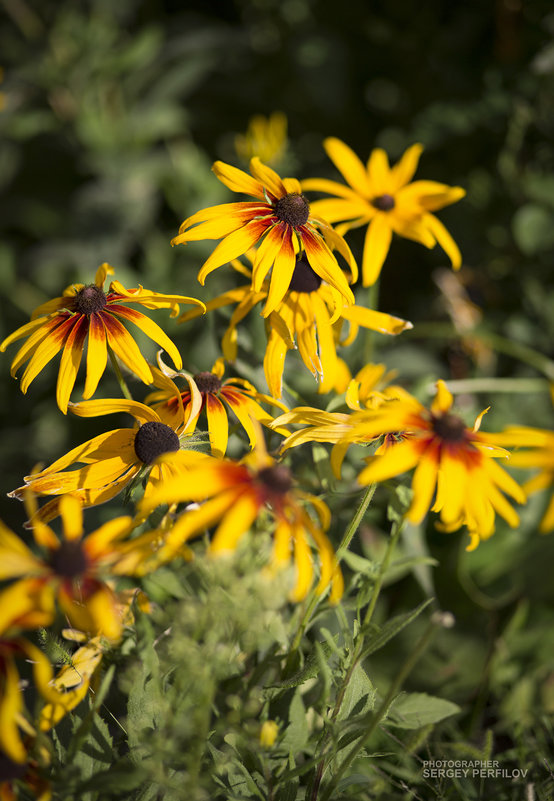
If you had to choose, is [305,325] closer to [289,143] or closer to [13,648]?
[13,648]

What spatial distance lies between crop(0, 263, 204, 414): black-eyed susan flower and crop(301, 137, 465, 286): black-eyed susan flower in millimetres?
295

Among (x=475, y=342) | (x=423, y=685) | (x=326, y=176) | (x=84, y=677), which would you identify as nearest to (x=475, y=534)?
(x=84, y=677)

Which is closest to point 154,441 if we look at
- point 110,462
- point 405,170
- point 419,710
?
point 110,462

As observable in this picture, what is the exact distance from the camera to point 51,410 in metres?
1.53

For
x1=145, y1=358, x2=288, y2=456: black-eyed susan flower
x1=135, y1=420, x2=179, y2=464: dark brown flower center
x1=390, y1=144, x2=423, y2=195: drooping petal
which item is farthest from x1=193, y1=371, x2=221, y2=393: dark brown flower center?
x1=390, y1=144, x2=423, y2=195: drooping petal

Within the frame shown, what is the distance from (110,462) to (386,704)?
357mm

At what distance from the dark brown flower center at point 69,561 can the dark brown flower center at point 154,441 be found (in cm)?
15

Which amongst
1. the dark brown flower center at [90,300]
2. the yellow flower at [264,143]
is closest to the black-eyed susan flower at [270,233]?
the dark brown flower center at [90,300]

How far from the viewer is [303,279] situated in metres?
0.75

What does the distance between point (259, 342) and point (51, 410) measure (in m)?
0.77

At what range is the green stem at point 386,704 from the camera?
1.60ft

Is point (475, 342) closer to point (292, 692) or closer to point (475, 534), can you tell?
point (475, 534)

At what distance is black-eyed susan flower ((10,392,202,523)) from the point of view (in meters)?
0.64

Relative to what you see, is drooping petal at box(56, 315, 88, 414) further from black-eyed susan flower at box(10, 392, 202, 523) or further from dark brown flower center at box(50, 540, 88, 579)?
dark brown flower center at box(50, 540, 88, 579)
